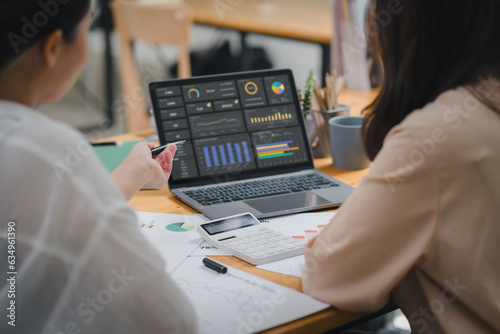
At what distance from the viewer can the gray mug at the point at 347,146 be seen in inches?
63.2

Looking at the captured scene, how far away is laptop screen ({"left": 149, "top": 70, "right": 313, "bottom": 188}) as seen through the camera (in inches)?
59.4

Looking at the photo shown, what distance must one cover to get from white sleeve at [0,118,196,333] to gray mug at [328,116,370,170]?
90 centimetres

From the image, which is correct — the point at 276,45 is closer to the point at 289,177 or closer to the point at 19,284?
the point at 289,177

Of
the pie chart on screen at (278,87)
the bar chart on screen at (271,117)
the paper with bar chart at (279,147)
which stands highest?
the pie chart on screen at (278,87)

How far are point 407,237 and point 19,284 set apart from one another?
1.85ft

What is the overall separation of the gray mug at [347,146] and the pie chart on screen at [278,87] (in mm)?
160

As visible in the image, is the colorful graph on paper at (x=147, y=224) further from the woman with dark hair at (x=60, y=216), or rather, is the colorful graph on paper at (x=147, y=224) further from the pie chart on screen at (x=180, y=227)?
the woman with dark hair at (x=60, y=216)

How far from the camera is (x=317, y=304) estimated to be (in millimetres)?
980

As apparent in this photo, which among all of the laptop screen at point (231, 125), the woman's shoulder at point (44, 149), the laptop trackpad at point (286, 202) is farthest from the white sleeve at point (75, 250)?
the laptop screen at point (231, 125)

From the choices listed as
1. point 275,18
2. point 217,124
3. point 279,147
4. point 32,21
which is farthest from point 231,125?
point 275,18

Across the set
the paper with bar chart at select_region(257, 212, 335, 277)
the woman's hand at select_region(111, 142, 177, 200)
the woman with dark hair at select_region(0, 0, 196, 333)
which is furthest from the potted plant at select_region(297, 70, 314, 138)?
the woman with dark hair at select_region(0, 0, 196, 333)

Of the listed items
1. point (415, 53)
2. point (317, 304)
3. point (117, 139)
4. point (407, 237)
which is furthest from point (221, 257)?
point (117, 139)

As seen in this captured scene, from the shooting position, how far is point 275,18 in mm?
3633

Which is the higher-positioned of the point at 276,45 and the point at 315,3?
the point at 315,3
